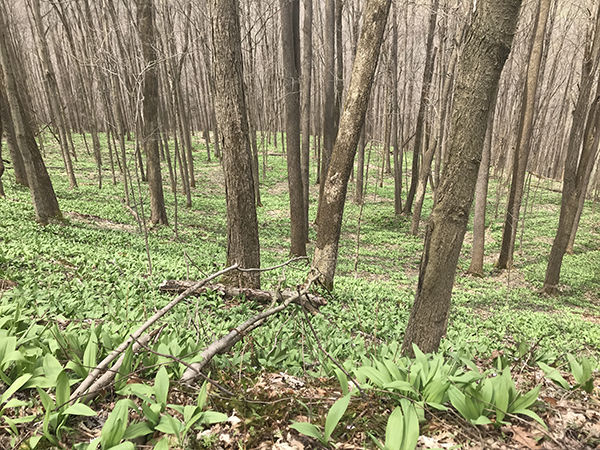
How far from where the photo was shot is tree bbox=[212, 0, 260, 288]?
4379 mm

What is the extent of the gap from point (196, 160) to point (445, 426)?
94.1 ft

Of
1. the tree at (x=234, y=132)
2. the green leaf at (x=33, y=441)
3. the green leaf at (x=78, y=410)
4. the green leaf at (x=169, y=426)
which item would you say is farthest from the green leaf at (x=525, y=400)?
the tree at (x=234, y=132)

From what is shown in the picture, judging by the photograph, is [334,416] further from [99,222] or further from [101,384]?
[99,222]

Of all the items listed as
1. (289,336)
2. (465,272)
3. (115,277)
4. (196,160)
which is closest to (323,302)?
(289,336)

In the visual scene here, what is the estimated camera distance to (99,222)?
1074 cm

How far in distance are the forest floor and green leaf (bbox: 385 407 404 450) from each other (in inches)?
3.7

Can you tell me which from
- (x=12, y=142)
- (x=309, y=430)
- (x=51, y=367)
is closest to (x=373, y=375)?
(x=309, y=430)

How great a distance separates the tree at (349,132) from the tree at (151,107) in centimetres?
682

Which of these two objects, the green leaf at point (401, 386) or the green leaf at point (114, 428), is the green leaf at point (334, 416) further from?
the green leaf at point (114, 428)

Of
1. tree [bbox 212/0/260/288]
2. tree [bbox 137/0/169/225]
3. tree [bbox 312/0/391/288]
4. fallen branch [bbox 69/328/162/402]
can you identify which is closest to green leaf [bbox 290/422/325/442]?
fallen branch [bbox 69/328/162/402]

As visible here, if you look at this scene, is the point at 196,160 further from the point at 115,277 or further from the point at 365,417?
the point at 365,417

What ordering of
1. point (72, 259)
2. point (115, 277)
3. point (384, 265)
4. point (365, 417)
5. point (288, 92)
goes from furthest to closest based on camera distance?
point (384, 265) → point (288, 92) → point (72, 259) → point (115, 277) → point (365, 417)

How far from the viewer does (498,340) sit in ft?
18.4

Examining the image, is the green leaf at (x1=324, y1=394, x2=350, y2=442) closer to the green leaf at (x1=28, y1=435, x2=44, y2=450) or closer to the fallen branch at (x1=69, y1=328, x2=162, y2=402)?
the fallen branch at (x1=69, y1=328, x2=162, y2=402)
